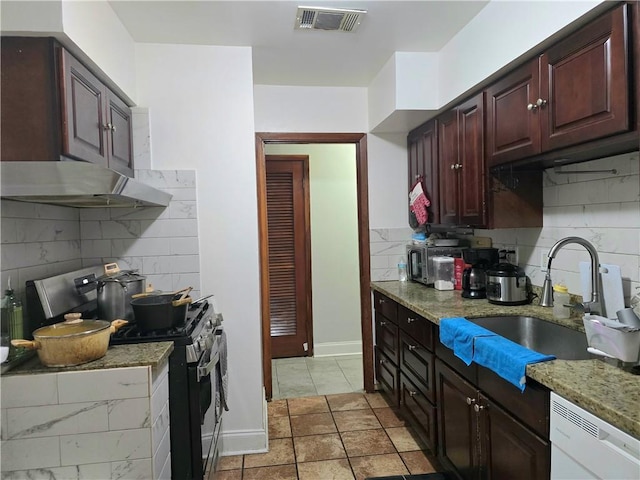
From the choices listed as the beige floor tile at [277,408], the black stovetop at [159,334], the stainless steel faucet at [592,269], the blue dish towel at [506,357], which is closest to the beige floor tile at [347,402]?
the beige floor tile at [277,408]

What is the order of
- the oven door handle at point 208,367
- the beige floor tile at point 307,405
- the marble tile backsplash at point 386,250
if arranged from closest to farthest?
the oven door handle at point 208,367 < the beige floor tile at point 307,405 < the marble tile backsplash at point 386,250

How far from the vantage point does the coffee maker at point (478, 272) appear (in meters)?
2.50

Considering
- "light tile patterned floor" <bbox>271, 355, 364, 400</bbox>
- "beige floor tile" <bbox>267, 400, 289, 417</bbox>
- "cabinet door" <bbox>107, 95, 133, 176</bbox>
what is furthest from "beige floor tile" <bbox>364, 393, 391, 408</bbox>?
"cabinet door" <bbox>107, 95, 133, 176</bbox>

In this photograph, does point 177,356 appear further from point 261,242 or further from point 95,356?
point 261,242

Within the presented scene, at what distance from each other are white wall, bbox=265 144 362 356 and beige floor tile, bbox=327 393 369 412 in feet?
3.35

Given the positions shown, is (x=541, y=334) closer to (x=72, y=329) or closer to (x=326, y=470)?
(x=326, y=470)

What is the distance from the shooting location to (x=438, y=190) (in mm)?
2926

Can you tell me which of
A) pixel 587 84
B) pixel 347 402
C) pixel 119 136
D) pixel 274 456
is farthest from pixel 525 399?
pixel 119 136

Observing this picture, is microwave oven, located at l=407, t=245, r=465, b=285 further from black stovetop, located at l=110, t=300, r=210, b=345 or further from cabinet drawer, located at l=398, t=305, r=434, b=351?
black stovetop, located at l=110, t=300, r=210, b=345

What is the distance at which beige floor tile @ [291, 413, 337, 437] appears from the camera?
9.18ft

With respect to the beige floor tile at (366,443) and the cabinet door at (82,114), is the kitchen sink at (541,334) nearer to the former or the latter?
the beige floor tile at (366,443)

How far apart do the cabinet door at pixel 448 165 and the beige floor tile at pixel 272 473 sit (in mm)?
1791

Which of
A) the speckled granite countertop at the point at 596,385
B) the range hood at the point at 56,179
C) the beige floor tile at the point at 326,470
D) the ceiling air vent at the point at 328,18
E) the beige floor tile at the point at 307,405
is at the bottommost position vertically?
the beige floor tile at the point at 326,470

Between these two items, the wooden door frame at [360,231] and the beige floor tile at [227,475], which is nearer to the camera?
the beige floor tile at [227,475]
